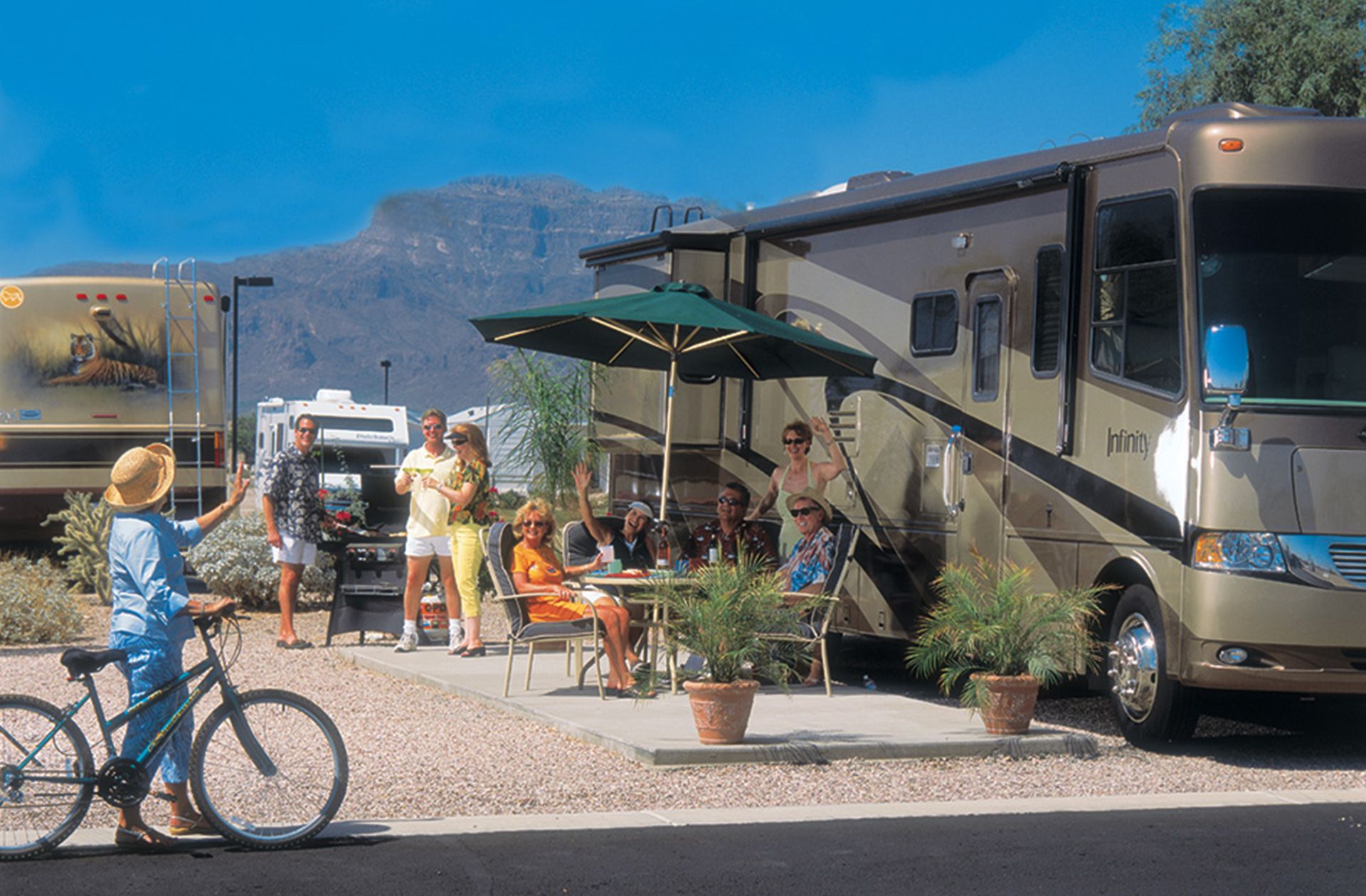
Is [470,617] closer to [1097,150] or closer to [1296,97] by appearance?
[1097,150]

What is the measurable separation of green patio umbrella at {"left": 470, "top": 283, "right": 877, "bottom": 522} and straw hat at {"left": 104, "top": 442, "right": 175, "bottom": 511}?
425cm

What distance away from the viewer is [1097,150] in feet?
32.8

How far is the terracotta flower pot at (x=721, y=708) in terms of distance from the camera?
8945 mm

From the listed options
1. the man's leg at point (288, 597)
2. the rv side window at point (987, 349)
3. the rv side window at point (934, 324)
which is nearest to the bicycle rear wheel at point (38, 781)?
the rv side window at point (987, 349)

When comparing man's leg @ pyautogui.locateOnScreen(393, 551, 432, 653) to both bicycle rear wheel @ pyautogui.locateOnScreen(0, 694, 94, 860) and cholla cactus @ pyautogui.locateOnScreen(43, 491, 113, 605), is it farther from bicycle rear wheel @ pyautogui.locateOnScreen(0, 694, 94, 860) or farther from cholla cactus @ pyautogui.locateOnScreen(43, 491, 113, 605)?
bicycle rear wheel @ pyautogui.locateOnScreen(0, 694, 94, 860)

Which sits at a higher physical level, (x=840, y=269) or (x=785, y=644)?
(x=840, y=269)

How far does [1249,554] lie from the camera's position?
8961 millimetres

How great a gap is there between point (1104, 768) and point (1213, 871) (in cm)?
243

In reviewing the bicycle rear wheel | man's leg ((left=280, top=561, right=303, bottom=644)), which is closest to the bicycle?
the bicycle rear wheel

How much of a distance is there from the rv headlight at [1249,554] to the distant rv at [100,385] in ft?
38.9

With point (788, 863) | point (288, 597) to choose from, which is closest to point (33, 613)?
point (288, 597)

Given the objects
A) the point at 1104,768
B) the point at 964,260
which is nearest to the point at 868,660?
the point at 964,260

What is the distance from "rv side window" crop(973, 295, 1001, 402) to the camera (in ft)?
35.4

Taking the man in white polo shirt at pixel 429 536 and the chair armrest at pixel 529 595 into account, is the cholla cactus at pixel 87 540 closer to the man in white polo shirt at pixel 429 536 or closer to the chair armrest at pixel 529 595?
the man in white polo shirt at pixel 429 536
